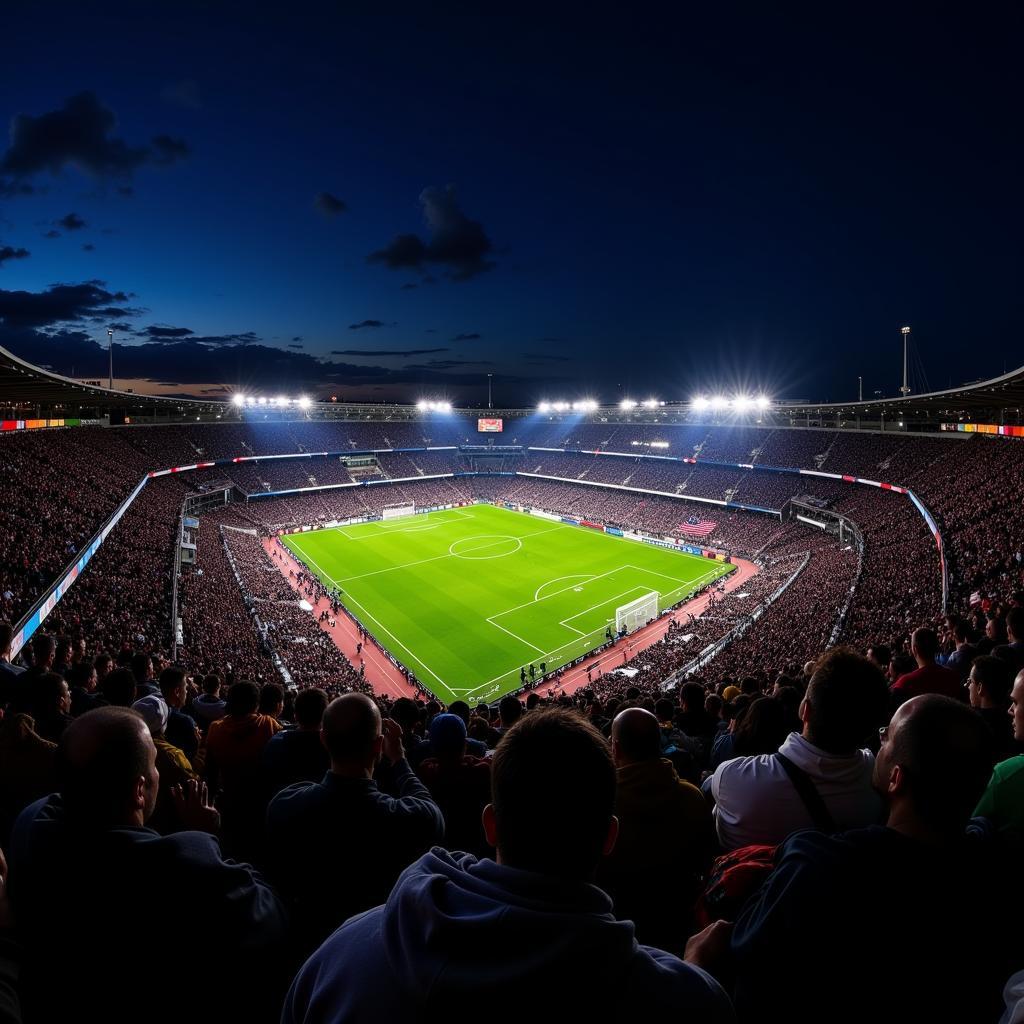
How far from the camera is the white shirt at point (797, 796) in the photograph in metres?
3.30

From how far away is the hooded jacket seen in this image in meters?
1.32

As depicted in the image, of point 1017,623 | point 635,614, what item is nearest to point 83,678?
point 1017,623

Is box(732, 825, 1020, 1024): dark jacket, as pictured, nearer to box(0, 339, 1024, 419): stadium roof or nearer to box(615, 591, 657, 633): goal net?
box(0, 339, 1024, 419): stadium roof

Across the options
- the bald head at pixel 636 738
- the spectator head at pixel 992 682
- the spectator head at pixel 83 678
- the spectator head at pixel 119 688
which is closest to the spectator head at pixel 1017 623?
the spectator head at pixel 992 682

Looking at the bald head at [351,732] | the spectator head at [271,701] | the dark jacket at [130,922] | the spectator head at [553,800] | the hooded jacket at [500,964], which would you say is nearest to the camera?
the hooded jacket at [500,964]

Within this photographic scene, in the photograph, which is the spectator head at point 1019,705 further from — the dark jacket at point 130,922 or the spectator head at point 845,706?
the dark jacket at point 130,922

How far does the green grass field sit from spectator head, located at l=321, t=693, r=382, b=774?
26843 millimetres

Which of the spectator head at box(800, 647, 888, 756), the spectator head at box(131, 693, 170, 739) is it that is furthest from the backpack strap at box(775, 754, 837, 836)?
the spectator head at box(131, 693, 170, 739)

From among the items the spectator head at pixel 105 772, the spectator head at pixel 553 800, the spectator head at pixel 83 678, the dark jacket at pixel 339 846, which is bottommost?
the spectator head at pixel 83 678

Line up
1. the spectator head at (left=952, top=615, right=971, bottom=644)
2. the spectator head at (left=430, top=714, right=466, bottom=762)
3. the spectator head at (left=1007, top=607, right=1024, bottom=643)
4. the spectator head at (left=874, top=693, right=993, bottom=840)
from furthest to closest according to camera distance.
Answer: the spectator head at (left=952, top=615, right=971, bottom=644), the spectator head at (left=1007, top=607, right=1024, bottom=643), the spectator head at (left=430, top=714, right=466, bottom=762), the spectator head at (left=874, top=693, right=993, bottom=840)

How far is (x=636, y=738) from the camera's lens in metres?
3.94

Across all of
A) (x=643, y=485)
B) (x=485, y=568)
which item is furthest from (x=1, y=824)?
(x=643, y=485)

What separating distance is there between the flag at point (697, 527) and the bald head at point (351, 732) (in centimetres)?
5494

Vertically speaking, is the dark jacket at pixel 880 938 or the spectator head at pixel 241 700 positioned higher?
the dark jacket at pixel 880 938
